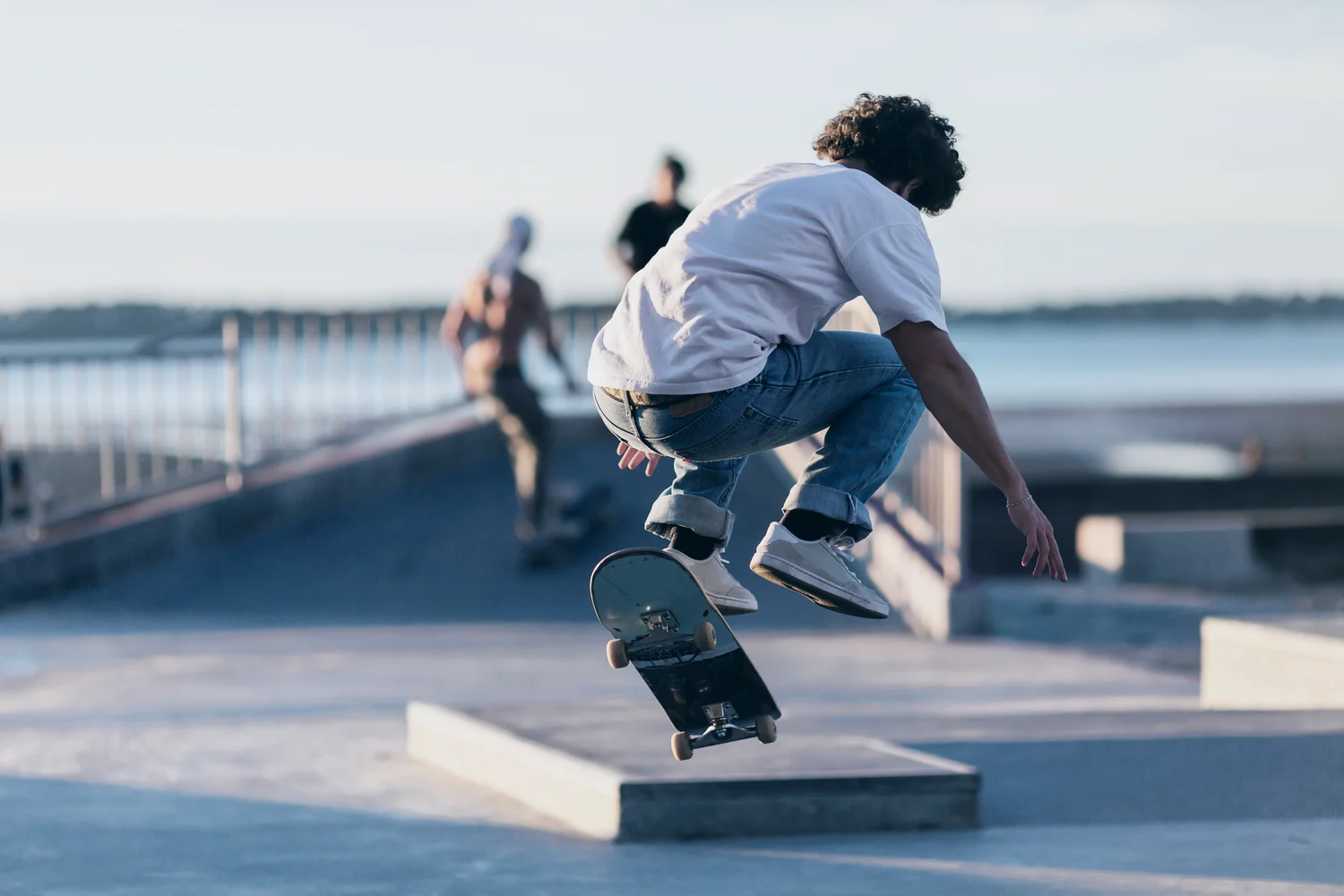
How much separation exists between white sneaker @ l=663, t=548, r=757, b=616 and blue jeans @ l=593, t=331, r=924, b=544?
93mm

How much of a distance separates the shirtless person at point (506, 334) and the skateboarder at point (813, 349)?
7340 mm

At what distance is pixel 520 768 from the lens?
589 centimetres

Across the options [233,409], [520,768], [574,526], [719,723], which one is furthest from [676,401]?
[233,409]

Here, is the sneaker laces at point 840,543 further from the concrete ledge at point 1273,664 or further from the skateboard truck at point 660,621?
the concrete ledge at point 1273,664

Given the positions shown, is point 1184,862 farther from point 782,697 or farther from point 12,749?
point 12,749

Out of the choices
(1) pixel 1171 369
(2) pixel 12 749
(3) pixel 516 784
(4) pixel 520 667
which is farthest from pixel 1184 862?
(1) pixel 1171 369

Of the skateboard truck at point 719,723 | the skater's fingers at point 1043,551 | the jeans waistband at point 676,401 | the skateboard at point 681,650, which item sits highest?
the jeans waistband at point 676,401

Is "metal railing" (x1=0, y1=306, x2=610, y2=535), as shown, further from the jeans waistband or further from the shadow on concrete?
the jeans waistband

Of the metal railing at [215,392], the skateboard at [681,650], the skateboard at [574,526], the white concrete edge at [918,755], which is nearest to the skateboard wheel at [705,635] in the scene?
the skateboard at [681,650]

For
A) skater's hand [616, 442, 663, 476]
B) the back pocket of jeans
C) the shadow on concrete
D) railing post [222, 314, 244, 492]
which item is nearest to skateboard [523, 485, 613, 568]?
the shadow on concrete

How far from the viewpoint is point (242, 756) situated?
6.88m

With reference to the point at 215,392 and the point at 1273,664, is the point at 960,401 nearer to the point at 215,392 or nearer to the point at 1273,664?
the point at 1273,664

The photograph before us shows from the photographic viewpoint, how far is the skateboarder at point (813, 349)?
12.2ft

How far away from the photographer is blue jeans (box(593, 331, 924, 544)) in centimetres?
394
